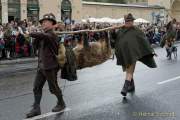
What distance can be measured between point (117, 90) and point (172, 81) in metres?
2.11

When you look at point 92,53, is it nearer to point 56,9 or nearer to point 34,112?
point 34,112

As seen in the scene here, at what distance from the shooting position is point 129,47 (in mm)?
10641

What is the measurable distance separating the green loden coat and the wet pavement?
77 centimetres

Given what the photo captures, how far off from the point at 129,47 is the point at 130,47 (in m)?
0.02

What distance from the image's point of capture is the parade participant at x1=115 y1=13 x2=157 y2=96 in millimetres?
10633

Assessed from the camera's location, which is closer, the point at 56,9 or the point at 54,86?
the point at 54,86

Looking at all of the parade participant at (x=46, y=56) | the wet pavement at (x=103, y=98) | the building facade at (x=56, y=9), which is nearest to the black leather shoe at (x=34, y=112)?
the parade participant at (x=46, y=56)

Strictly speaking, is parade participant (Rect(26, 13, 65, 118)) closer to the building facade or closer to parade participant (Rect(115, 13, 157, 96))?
parade participant (Rect(115, 13, 157, 96))

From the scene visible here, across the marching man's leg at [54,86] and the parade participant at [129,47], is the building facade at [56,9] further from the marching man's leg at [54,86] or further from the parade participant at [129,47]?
the marching man's leg at [54,86]

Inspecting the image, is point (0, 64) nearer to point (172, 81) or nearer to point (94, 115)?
point (172, 81)

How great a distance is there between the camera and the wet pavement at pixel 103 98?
871 centimetres

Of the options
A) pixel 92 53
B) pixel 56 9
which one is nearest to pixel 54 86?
pixel 92 53

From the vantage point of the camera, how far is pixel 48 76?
8.70 meters

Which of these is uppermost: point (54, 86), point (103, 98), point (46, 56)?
point (46, 56)
